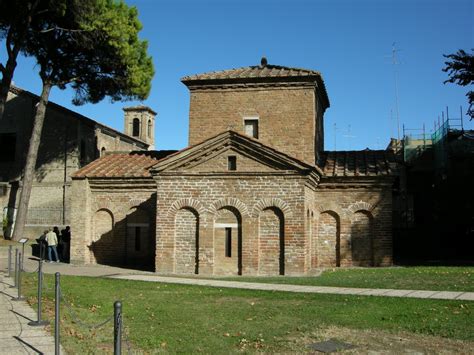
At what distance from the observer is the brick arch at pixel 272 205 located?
1856 centimetres

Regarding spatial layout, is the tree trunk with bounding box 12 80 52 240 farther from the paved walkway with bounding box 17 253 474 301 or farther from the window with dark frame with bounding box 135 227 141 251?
the window with dark frame with bounding box 135 227 141 251

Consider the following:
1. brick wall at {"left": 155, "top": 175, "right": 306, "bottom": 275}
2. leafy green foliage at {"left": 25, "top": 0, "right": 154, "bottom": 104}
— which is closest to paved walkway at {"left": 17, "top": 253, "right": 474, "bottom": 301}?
brick wall at {"left": 155, "top": 175, "right": 306, "bottom": 275}

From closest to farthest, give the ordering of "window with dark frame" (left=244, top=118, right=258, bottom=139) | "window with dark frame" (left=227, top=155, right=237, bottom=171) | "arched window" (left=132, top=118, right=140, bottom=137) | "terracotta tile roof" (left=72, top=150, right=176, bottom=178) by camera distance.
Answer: "window with dark frame" (left=227, top=155, right=237, bottom=171) < "terracotta tile roof" (left=72, top=150, right=176, bottom=178) < "window with dark frame" (left=244, top=118, right=258, bottom=139) < "arched window" (left=132, top=118, right=140, bottom=137)

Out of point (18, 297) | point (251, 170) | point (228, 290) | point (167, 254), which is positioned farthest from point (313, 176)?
point (18, 297)

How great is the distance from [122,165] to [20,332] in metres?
16.1

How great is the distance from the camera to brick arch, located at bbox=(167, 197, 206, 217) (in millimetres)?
19270

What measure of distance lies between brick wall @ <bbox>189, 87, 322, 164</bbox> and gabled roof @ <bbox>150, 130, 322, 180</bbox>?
3.73m

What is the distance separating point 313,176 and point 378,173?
3463 mm

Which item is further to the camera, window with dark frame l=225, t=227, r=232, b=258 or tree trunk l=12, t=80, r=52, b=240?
tree trunk l=12, t=80, r=52, b=240

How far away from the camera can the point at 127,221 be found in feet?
75.6

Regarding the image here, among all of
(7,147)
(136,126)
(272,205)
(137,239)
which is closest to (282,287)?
(272,205)

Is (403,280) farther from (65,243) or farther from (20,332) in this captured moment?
(65,243)

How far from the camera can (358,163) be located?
23016 mm

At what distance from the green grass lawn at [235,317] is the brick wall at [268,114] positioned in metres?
11.0
